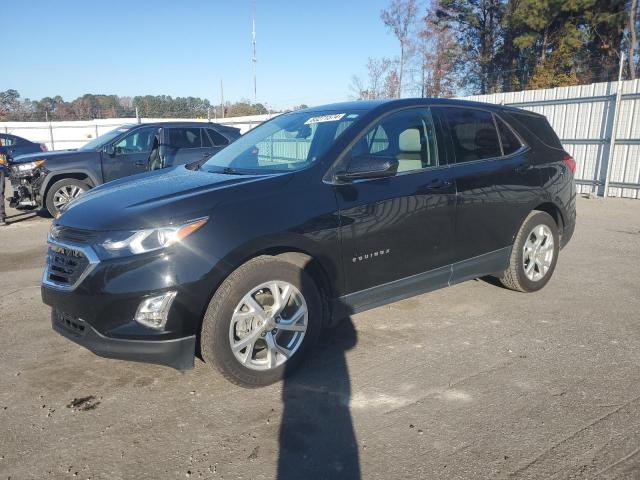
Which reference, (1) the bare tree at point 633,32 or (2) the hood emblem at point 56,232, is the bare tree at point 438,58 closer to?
(1) the bare tree at point 633,32

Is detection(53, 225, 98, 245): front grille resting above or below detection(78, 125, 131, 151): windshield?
below

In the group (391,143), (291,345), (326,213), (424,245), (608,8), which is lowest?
(291,345)

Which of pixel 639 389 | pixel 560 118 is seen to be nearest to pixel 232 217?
pixel 639 389

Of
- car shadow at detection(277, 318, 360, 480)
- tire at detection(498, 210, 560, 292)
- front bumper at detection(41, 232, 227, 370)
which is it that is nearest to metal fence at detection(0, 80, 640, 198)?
tire at detection(498, 210, 560, 292)

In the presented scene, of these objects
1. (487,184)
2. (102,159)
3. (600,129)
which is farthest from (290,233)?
(600,129)

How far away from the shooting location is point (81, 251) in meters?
2.83

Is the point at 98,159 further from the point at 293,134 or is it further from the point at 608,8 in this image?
the point at 608,8

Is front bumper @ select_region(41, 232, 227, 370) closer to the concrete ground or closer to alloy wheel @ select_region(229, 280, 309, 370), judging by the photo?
alloy wheel @ select_region(229, 280, 309, 370)

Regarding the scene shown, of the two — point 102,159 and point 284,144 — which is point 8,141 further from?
point 284,144

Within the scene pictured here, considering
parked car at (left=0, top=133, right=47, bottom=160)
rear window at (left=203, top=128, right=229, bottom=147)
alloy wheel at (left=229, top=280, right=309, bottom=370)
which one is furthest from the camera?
parked car at (left=0, top=133, right=47, bottom=160)

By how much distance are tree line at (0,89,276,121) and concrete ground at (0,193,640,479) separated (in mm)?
31688

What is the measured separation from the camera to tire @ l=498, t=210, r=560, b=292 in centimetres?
460

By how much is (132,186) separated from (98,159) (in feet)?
22.3

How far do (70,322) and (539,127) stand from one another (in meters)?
4.50
